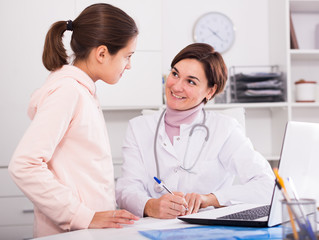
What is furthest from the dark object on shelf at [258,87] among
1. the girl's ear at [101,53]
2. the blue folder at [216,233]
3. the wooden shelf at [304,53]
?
the blue folder at [216,233]

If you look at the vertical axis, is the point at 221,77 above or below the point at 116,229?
above

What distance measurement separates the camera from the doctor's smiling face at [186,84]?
192 centimetres

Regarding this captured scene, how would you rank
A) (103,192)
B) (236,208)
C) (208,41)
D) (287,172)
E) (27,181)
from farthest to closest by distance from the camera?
(208,41) < (236,208) < (103,192) < (27,181) < (287,172)

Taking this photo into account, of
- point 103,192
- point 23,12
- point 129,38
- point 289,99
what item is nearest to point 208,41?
point 289,99

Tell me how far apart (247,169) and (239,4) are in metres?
2.03

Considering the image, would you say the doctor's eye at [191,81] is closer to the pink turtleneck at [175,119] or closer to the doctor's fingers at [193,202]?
the pink turtleneck at [175,119]

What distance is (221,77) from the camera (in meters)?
2.00

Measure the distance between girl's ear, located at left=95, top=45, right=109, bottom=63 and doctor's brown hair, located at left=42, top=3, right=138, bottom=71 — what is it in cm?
1

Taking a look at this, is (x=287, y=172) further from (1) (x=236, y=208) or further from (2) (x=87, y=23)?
(2) (x=87, y=23)

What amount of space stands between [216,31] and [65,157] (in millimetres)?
2401

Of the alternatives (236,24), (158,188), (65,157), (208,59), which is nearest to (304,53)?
(236,24)

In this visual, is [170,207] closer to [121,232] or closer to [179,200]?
[179,200]

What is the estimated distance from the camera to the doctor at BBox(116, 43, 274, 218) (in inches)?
67.5

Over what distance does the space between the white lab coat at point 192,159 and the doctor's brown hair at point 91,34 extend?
0.57 metres
